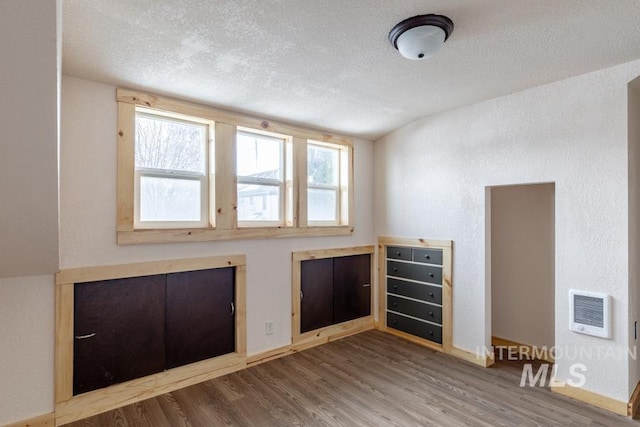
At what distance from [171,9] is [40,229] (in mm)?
1274

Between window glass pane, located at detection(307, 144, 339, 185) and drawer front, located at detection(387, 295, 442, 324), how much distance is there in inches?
64.9

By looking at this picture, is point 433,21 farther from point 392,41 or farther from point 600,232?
point 600,232

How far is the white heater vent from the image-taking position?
7.77ft

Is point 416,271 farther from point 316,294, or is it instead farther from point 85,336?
point 85,336

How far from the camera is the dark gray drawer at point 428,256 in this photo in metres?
3.48

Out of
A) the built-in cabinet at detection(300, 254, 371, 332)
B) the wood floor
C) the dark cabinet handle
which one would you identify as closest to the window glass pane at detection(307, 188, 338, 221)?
the built-in cabinet at detection(300, 254, 371, 332)

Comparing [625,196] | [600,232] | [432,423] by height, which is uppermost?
[625,196]

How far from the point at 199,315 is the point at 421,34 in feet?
8.94

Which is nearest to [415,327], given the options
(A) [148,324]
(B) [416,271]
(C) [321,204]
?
(B) [416,271]

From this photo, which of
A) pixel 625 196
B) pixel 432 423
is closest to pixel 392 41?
pixel 625 196

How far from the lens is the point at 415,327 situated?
372 cm

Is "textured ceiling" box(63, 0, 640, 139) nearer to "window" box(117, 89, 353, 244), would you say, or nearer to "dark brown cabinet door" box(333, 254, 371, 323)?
"window" box(117, 89, 353, 244)

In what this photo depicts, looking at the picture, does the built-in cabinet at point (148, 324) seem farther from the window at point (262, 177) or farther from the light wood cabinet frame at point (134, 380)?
the window at point (262, 177)

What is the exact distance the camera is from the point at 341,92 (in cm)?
280
